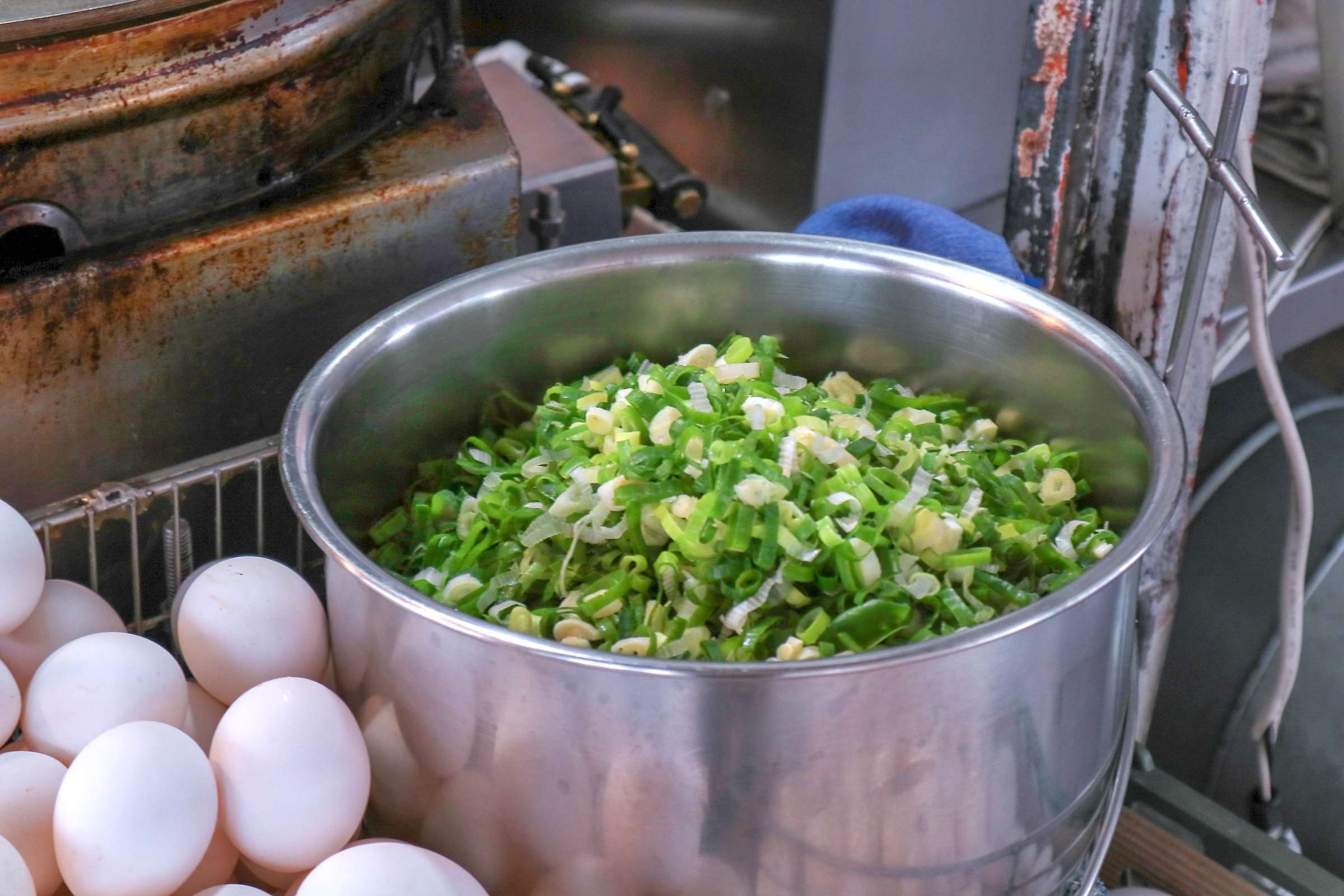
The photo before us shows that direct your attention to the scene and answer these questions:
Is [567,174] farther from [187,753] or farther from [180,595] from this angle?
[187,753]

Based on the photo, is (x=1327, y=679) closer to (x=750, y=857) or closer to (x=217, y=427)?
(x=750, y=857)

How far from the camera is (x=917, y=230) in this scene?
50.0 inches

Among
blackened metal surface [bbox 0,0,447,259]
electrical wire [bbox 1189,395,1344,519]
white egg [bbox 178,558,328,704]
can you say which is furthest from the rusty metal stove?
electrical wire [bbox 1189,395,1344,519]

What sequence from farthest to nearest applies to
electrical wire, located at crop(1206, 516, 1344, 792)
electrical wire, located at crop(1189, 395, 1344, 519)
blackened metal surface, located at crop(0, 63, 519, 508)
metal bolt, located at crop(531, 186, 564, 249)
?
electrical wire, located at crop(1189, 395, 1344, 519) → electrical wire, located at crop(1206, 516, 1344, 792) → metal bolt, located at crop(531, 186, 564, 249) → blackened metal surface, located at crop(0, 63, 519, 508)

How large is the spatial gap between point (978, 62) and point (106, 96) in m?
1.33

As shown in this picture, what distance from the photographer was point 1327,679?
1479 mm

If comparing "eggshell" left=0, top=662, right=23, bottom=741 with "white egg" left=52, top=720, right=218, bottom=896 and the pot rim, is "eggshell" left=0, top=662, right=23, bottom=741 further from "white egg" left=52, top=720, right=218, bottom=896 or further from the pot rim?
the pot rim

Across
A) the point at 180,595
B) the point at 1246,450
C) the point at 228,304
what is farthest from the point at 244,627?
the point at 1246,450

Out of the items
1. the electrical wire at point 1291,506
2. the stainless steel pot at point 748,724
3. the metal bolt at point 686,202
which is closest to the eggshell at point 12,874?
the stainless steel pot at point 748,724

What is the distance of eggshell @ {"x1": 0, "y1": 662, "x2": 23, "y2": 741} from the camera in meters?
0.85

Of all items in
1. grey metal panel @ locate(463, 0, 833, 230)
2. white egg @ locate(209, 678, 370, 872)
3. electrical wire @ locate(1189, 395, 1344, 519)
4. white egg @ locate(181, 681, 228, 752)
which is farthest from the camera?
grey metal panel @ locate(463, 0, 833, 230)

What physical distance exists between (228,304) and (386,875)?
55cm

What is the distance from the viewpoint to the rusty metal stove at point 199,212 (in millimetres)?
998

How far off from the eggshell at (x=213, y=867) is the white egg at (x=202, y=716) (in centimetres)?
8
